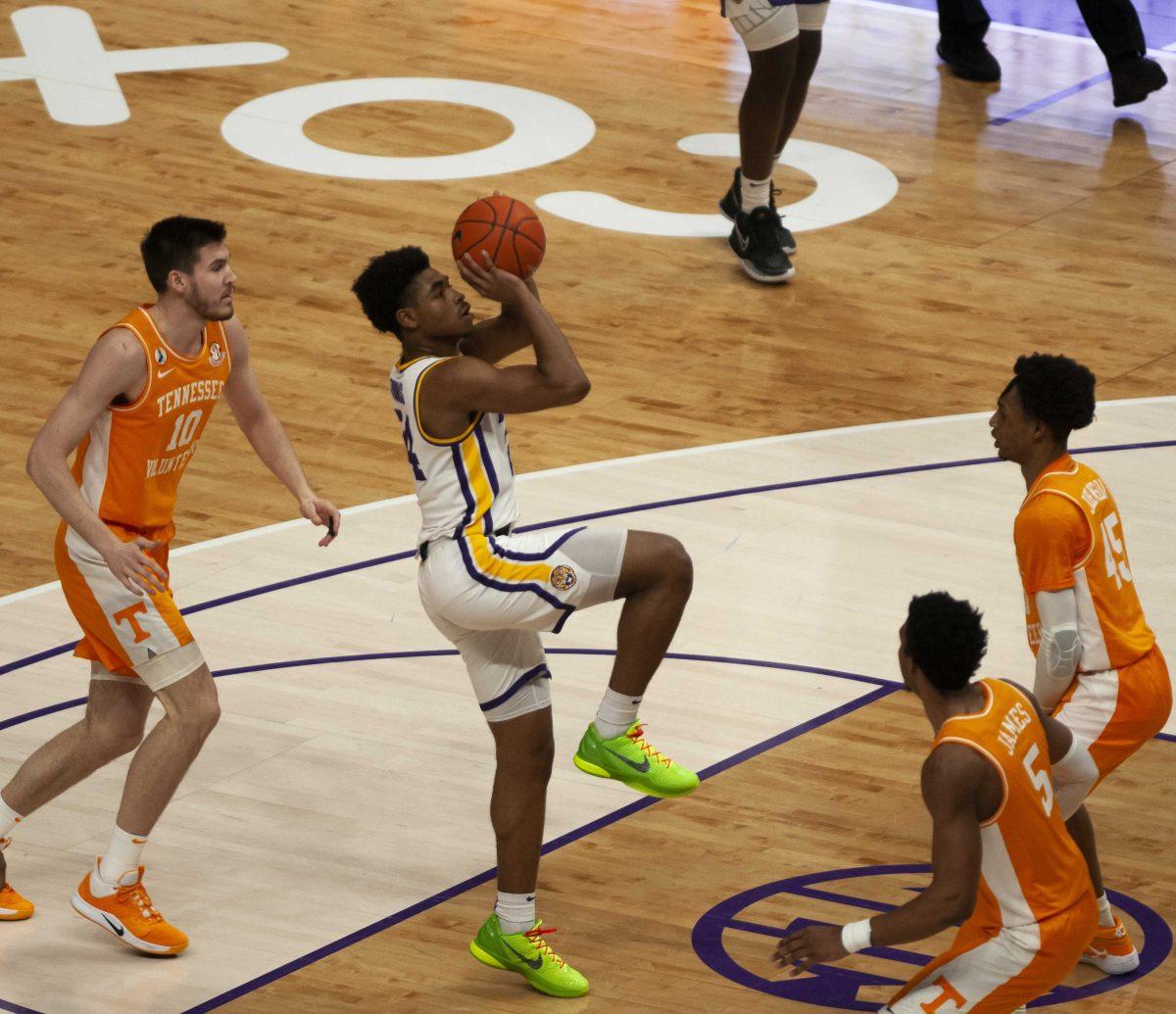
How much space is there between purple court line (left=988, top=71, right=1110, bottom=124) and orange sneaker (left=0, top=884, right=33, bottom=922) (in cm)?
841

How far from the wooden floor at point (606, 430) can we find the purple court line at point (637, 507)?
53 millimetres

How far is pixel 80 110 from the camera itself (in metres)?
11.7

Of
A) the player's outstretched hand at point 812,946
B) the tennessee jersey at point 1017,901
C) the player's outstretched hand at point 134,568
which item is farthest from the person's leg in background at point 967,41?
the player's outstretched hand at point 812,946

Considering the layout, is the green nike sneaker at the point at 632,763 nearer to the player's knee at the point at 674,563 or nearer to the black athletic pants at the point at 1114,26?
the player's knee at the point at 674,563

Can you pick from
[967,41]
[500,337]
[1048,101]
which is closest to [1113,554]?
[500,337]

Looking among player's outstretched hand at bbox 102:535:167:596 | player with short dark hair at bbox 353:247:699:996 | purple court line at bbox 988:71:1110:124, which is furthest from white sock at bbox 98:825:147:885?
purple court line at bbox 988:71:1110:124

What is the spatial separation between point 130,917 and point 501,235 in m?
1.89

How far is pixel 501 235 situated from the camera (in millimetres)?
4918

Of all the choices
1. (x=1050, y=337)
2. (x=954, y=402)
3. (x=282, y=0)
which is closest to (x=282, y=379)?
(x=954, y=402)

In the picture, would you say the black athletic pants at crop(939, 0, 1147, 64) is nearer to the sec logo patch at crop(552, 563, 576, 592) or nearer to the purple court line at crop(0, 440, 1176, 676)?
the purple court line at crop(0, 440, 1176, 676)

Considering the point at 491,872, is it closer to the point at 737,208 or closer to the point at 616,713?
the point at 616,713

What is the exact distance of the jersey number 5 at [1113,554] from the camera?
489 centimetres

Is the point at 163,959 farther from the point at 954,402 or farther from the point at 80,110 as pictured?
the point at 80,110

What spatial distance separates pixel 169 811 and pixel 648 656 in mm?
1657
